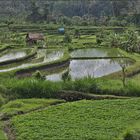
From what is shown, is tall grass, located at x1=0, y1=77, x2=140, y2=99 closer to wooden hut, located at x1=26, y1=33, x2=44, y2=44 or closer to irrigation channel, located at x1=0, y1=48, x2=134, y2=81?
irrigation channel, located at x1=0, y1=48, x2=134, y2=81

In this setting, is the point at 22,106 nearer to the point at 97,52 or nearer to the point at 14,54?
the point at 14,54

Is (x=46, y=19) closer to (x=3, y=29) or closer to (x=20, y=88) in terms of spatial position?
(x=3, y=29)

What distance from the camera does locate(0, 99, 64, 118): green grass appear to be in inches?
1014

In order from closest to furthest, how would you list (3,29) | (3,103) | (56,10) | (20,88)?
(3,103)
(20,88)
(3,29)
(56,10)

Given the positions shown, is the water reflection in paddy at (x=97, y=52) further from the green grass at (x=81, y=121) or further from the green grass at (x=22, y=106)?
the green grass at (x=81, y=121)

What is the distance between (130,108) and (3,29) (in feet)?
190

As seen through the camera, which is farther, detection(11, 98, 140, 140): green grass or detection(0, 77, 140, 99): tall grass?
detection(0, 77, 140, 99): tall grass

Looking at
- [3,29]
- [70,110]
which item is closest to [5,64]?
[70,110]

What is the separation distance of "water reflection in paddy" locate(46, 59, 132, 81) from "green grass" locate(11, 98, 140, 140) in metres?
12.0

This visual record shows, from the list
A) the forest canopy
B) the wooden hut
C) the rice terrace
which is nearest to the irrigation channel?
the rice terrace

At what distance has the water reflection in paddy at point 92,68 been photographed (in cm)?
4038

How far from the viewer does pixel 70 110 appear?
25.8 metres

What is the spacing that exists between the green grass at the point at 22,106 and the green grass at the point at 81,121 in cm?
102

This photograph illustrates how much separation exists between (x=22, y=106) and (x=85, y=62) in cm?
2239
